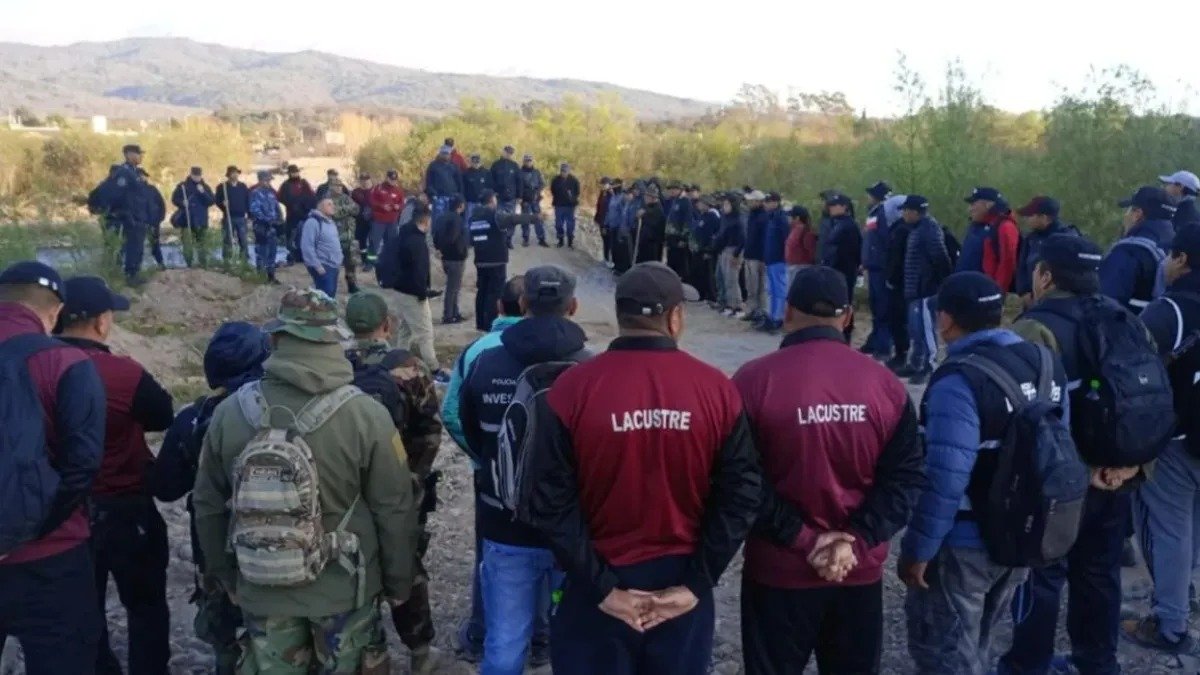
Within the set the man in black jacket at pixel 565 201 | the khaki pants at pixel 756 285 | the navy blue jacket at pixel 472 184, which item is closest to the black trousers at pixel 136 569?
the khaki pants at pixel 756 285

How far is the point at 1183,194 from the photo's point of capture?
7.03 meters

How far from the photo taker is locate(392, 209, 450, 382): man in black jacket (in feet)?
31.8

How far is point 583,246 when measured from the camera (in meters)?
21.2

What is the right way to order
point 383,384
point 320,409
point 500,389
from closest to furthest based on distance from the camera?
point 320,409
point 500,389
point 383,384

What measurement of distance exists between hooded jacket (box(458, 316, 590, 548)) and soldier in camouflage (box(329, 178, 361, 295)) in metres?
10.9

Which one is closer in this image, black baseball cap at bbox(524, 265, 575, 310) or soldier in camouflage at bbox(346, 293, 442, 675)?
black baseball cap at bbox(524, 265, 575, 310)

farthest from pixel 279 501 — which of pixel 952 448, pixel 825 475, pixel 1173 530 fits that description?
pixel 1173 530

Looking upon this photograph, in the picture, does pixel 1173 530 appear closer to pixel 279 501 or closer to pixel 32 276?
pixel 279 501

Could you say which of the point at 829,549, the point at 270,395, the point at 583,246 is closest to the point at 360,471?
the point at 270,395

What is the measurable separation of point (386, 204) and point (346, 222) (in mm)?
804

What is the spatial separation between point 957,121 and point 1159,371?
39.6 ft

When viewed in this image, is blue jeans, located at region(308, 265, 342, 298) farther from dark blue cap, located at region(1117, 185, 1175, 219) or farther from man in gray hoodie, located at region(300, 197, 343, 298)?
dark blue cap, located at region(1117, 185, 1175, 219)

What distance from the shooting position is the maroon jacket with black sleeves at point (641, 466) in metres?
2.73

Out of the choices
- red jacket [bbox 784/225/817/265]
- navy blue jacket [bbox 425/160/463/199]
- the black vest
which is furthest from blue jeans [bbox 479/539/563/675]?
navy blue jacket [bbox 425/160/463/199]
